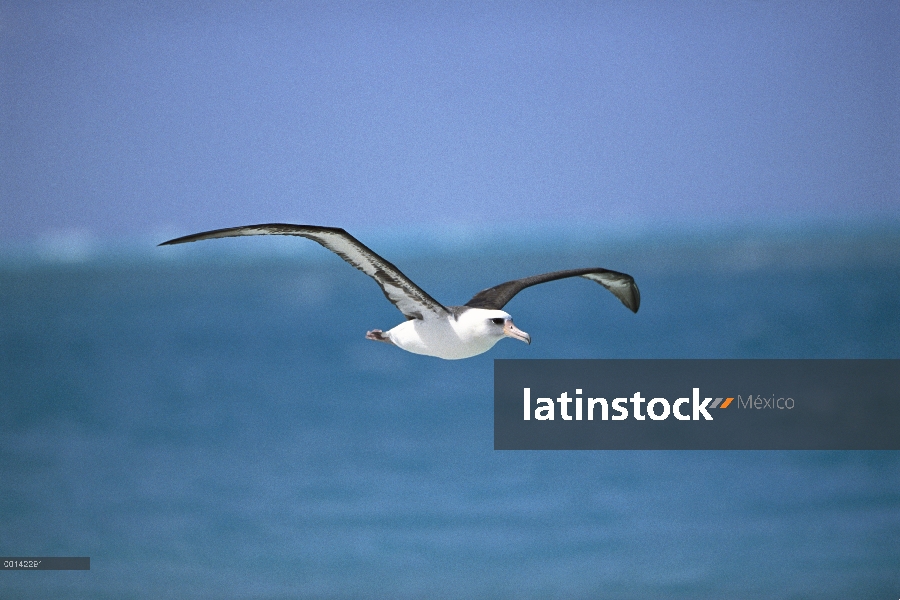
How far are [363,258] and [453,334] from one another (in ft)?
2.65

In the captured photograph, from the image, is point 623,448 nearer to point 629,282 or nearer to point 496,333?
point 629,282

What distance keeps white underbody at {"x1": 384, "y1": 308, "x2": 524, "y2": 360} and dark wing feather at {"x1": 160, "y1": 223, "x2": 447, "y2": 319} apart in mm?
90

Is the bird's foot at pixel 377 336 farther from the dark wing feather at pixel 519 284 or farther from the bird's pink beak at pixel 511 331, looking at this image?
the bird's pink beak at pixel 511 331

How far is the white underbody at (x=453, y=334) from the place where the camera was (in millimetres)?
7051

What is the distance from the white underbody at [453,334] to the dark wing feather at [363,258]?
0.30 feet

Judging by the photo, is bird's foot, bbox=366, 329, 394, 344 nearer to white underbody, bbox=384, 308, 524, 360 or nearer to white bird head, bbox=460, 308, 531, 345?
white underbody, bbox=384, 308, 524, 360

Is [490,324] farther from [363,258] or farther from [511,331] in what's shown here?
[363,258]

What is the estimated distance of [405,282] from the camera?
6.79 metres

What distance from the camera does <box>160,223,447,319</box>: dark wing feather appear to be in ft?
19.9

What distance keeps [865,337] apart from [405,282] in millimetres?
17200

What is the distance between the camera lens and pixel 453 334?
7.10 m

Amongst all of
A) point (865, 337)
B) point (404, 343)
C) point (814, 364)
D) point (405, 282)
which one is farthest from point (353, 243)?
point (865, 337)

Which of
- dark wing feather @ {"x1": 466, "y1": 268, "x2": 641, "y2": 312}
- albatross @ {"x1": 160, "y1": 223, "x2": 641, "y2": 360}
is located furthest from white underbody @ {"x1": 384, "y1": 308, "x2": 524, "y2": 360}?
dark wing feather @ {"x1": 466, "y1": 268, "x2": 641, "y2": 312}

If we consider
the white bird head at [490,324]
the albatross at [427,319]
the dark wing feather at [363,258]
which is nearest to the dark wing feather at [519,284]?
the albatross at [427,319]
